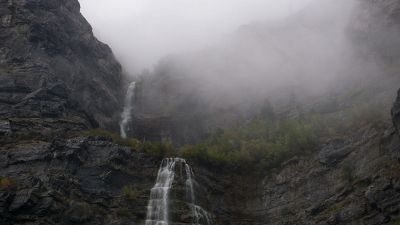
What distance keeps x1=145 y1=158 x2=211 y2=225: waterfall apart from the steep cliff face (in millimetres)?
18373

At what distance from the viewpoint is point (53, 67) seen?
302 ft

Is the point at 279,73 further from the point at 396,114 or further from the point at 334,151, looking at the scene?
the point at 396,114

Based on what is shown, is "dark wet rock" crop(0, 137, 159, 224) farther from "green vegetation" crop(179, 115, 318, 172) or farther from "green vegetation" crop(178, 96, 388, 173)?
"green vegetation" crop(178, 96, 388, 173)

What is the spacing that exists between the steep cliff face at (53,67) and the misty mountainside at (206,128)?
0.87 feet

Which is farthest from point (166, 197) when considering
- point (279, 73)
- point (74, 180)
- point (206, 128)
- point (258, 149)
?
point (279, 73)

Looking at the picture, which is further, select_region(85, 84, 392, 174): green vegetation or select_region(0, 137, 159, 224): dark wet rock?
select_region(85, 84, 392, 174): green vegetation

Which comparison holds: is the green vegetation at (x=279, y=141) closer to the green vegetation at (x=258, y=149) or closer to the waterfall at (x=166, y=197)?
the green vegetation at (x=258, y=149)

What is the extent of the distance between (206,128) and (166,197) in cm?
3869

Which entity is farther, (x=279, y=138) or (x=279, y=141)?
(x=279, y=138)

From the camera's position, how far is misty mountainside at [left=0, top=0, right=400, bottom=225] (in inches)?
2628

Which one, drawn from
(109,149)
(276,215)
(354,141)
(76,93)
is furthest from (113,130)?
(354,141)

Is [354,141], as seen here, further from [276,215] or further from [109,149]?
[109,149]

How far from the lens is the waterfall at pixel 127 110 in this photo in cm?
10172

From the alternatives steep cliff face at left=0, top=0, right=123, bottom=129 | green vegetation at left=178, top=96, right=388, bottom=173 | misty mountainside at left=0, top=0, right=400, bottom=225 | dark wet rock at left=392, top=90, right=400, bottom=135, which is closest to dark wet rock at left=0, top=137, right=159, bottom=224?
misty mountainside at left=0, top=0, right=400, bottom=225
